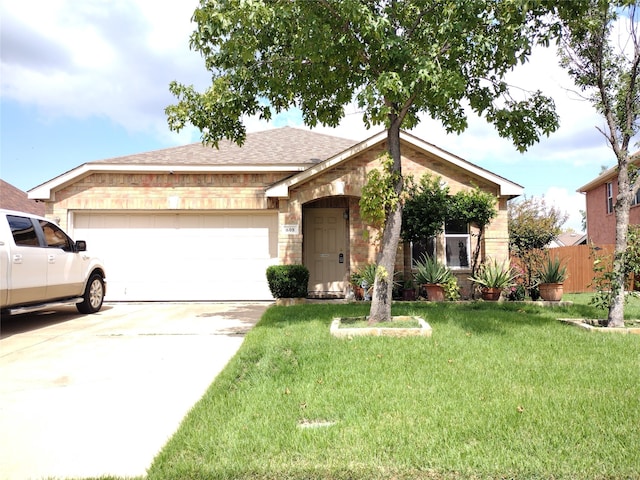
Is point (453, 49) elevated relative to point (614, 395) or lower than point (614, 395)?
elevated

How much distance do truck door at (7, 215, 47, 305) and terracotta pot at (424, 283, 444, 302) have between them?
8.05 meters

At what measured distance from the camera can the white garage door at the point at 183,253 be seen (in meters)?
11.8

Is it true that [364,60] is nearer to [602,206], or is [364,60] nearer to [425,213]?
[425,213]

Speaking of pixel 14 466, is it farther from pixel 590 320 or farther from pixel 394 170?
pixel 590 320

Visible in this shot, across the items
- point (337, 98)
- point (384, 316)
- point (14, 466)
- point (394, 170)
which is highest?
point (337, 98)

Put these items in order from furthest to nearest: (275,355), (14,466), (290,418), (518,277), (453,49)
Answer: (518,277) < (453,49) < (275,355) < (290,418) < (14,466)

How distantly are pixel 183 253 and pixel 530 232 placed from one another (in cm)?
1665

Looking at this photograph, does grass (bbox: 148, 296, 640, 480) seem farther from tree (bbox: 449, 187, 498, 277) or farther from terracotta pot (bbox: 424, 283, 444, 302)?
tree (bbox: 449, 187, 498, 277)

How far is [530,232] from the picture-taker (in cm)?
2106

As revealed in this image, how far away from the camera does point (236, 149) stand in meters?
13.3

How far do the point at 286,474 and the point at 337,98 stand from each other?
675 centimetres

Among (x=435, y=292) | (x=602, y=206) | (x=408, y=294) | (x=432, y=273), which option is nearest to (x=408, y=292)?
(x=408, y=294)

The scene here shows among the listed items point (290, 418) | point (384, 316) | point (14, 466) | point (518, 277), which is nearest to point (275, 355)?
point (290, 418)

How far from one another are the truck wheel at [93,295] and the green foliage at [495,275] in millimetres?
8664
